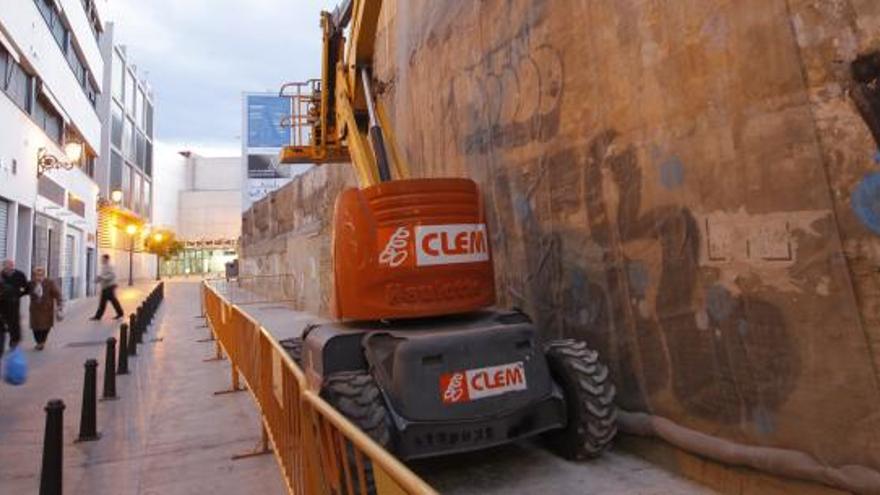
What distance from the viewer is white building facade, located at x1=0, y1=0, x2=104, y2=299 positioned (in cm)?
1666

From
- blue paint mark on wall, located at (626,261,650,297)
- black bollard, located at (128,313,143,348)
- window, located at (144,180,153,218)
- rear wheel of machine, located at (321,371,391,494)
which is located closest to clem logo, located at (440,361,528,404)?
rear wheel of machine, located at (321,371,391,494)

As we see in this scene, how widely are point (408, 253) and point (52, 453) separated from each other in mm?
2840

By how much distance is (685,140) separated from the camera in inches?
187

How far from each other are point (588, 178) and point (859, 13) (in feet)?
8.31

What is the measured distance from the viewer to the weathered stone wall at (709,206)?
3.70 m

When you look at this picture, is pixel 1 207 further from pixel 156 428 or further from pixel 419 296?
pixel 419 296

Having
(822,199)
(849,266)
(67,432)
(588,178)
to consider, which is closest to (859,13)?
(822,199)

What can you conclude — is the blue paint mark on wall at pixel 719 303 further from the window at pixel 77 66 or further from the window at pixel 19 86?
the window at pixel 77 66

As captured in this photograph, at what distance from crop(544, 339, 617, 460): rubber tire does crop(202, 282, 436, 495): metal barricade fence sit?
7.54 feet

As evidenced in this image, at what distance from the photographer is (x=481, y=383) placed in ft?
15.1

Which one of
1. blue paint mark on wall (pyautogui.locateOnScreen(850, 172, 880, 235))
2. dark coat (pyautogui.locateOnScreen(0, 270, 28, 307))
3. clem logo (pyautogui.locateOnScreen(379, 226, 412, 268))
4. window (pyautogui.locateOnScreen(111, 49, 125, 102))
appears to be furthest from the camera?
window (pyautogui.locateOnScreen(111, 49, 125, 102))

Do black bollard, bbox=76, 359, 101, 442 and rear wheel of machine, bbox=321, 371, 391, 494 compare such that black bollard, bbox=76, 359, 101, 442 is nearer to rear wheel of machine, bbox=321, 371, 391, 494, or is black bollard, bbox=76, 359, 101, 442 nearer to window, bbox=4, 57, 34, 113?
rear wheel of machine, bbox=321, 371, 391, 494

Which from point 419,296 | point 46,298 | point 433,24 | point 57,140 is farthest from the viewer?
point 57,140

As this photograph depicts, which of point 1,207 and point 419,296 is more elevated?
point 1,207
